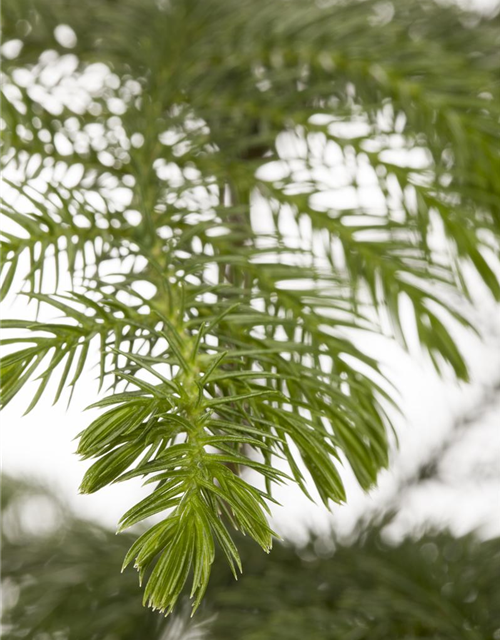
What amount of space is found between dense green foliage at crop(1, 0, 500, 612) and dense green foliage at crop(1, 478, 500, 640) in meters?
0.05

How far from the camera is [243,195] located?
45 centimetres

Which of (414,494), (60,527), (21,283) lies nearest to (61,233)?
(21,283)

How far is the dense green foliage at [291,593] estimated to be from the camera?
1.37ft

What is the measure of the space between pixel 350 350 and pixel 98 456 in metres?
0.15

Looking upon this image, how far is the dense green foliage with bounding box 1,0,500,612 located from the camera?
0.94 ft

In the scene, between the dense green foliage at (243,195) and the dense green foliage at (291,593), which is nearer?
the dense green foliage at (243,195)

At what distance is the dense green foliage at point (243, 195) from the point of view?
29 cm

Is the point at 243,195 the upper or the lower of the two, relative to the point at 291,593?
upper

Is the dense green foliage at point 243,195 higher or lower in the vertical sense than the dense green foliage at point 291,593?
higher

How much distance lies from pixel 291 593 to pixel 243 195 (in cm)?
26

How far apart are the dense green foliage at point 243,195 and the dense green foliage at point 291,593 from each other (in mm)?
52

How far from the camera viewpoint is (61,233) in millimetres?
338

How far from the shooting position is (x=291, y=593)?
46 cm

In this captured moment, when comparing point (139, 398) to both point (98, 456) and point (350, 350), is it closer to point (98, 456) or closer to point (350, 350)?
point (98, 456)
